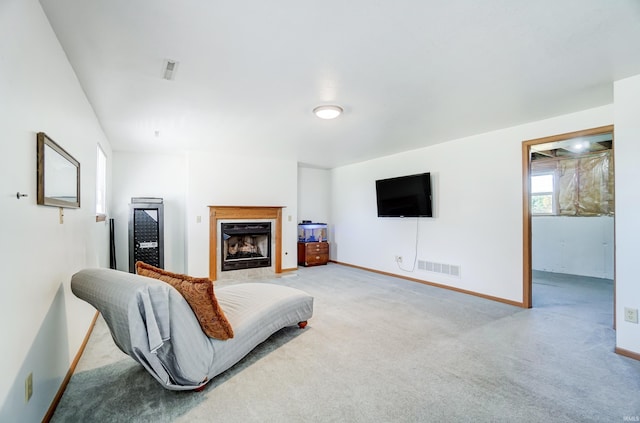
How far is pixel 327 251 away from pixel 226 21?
5.74 m

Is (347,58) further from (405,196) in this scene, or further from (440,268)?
(440,268)

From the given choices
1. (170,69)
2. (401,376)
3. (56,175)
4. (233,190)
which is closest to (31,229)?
(56,175)

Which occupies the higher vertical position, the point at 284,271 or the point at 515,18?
the point at 515,18

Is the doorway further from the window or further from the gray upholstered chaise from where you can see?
the window

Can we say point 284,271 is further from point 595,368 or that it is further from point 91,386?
point 595,368

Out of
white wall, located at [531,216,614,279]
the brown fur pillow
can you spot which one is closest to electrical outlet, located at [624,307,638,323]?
the brown fur pillow

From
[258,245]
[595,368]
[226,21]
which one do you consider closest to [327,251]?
[258,245]

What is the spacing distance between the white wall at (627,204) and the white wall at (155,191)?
6.22 metres

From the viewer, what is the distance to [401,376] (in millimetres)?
2250

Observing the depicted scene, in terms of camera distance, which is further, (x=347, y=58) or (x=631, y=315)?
(x=631, y=315)

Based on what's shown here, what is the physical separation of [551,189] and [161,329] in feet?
24.9

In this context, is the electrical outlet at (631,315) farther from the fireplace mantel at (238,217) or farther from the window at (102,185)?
the window at (102,185)

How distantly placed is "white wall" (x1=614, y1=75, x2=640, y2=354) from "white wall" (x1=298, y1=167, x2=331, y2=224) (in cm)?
554

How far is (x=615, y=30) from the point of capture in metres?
1.94
